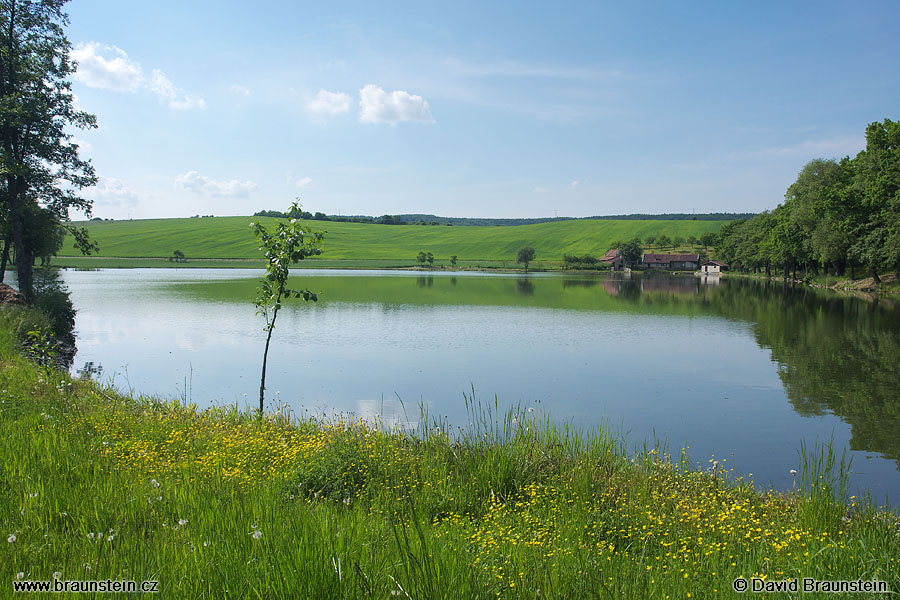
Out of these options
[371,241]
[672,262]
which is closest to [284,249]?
[672,262]

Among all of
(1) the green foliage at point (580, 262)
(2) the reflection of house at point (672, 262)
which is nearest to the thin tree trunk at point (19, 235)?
(1) the green foliage at point (580, 262)

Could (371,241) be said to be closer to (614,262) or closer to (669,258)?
(614,262)

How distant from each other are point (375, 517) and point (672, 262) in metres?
172

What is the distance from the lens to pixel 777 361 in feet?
74.9

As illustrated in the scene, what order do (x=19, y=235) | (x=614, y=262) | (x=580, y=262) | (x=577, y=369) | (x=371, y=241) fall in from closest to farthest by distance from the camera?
A: (x=577, y=369) < (x=19, y=235) < (x=580, y=262) < (x=614, y=262) < (x=371, y=241)

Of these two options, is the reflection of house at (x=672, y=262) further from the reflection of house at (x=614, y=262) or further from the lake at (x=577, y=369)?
the lake at (x=577, y=369)

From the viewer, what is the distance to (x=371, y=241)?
18250 centimetres

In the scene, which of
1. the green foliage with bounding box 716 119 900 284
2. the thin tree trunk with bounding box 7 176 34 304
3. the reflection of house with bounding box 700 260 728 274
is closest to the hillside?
the reflection of house with bounding box 700 260 728 274

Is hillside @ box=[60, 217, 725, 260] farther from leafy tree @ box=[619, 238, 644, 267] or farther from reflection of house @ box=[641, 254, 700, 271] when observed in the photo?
leafy tree @ box=[619, 238, 644, 267]

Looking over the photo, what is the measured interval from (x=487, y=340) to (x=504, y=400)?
11.8 m

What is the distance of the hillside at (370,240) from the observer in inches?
6154

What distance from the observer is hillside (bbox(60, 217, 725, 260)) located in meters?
156

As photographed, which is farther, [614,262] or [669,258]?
[669,258]

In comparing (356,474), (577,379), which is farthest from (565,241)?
(356,474)
